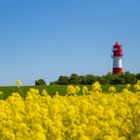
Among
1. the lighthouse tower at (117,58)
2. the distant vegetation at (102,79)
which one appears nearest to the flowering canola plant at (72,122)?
the distant vegetation at (102,79)

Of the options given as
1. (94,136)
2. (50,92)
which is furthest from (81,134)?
(50,92)

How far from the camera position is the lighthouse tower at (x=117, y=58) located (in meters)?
49.0

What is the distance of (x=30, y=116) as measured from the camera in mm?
9492

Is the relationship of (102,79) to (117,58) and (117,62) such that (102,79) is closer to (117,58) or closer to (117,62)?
(117,62)

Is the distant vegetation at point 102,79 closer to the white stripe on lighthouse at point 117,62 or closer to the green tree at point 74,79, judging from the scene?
the green tree at point 74,79

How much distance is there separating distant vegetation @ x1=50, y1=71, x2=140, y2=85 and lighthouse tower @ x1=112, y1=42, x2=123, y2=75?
13789mm

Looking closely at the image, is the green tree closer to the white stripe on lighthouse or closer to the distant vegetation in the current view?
the distant vegetation

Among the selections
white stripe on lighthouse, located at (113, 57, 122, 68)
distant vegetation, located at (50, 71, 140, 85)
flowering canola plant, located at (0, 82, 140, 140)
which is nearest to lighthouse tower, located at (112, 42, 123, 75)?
white stripe on lighthouse, located at (113, 57, 122, 68)

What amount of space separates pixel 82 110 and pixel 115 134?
267 centimetres

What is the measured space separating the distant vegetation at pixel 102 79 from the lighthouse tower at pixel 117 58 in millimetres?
13789

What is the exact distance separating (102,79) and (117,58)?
16.3m

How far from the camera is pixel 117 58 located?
50.0m

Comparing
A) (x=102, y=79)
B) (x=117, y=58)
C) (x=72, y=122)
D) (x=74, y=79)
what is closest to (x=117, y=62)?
(x=117, y=58)

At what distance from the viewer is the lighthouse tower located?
161ft
